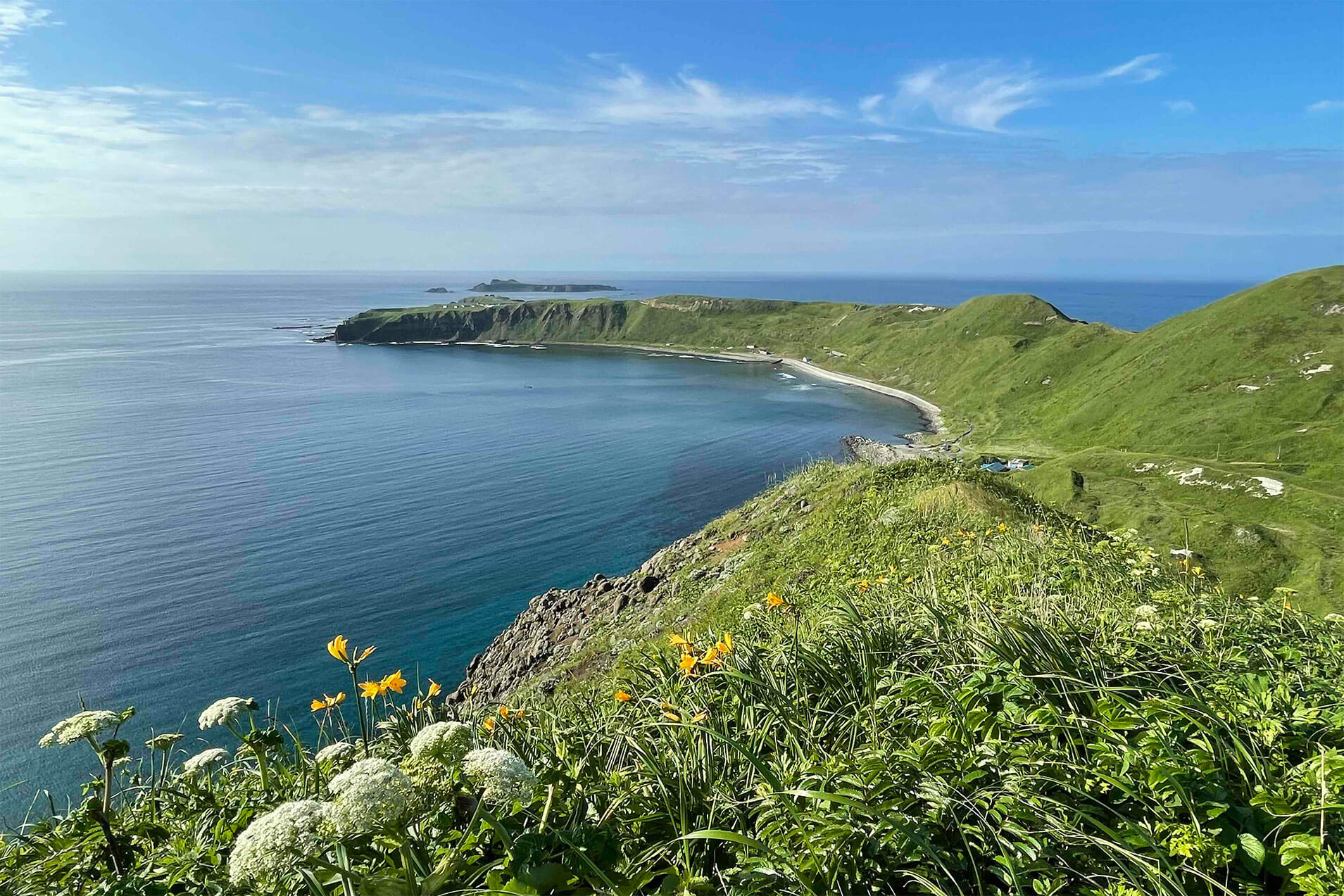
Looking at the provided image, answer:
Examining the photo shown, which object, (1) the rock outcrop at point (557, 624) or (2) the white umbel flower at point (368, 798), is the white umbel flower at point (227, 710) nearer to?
(2) the white umbel flower at point (368, 798)

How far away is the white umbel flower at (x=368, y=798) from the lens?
2.85 meters

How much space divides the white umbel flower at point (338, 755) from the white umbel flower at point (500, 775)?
1794 millimetres

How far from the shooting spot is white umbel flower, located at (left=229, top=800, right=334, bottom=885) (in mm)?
2816

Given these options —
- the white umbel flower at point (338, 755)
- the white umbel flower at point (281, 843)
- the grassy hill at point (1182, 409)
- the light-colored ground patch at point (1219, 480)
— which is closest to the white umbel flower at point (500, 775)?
the white umbel flower at point (281, 843)

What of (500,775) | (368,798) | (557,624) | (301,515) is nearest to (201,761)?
(368,798)

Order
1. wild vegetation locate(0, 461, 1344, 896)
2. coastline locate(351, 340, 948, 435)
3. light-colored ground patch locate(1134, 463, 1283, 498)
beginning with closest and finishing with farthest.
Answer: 1. wild vegetation locate(0, 461, 1344, 896)
2. light-colored ground patch locate(1134, 463, 1283, 498)
3. coastline locate(351, 340, 948, 435)

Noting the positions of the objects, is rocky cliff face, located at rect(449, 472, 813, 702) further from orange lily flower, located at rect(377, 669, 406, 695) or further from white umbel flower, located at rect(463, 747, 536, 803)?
white umbel flower, located at rect(463, 747, 536, 803)

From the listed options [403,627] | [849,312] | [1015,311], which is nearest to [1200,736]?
[403,627]

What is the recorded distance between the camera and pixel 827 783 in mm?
3752

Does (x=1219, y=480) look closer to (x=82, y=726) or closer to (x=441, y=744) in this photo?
Answer: (x=441, y=744)

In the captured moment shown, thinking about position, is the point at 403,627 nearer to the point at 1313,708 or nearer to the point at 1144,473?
the point at 1313,708

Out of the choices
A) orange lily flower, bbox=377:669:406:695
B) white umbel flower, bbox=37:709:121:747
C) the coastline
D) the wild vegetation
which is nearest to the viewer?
the wild vegetation

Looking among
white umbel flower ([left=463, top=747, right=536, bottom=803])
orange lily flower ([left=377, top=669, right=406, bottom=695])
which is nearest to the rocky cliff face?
orange lily flower ([left=377, top=669, right=406, bottom=695])

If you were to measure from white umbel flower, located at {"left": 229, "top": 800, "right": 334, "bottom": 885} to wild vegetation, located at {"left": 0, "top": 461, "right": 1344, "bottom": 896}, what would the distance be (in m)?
0.01
